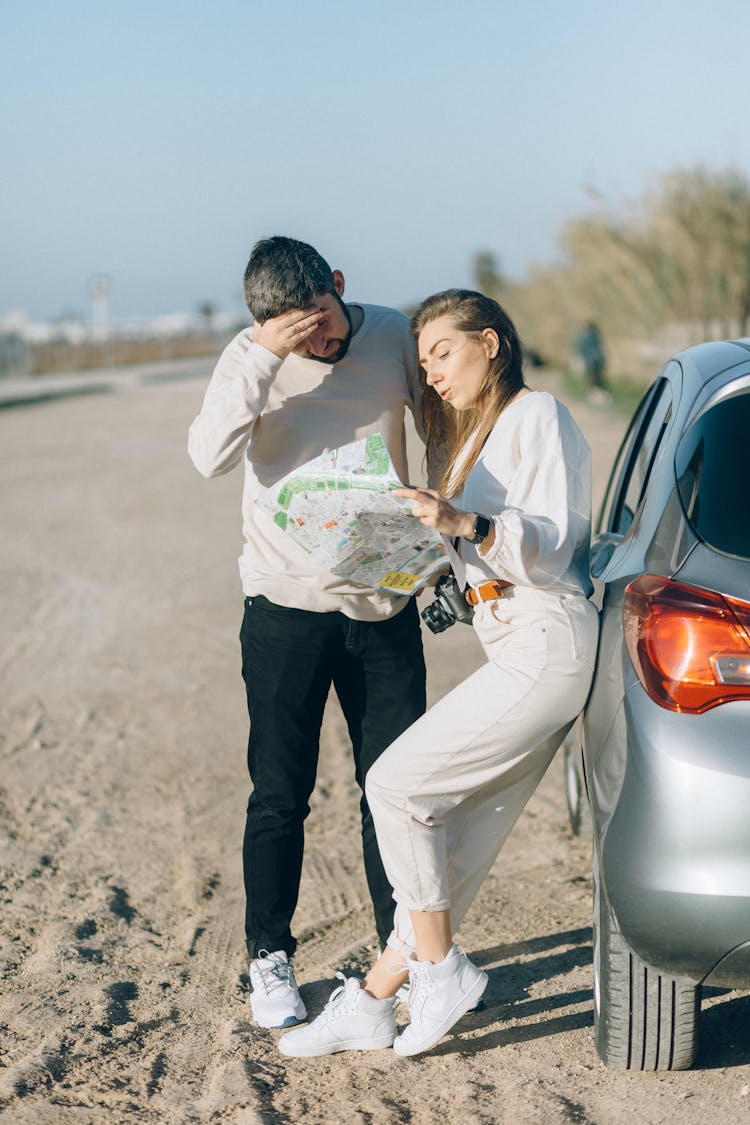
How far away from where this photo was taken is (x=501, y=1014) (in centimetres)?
360

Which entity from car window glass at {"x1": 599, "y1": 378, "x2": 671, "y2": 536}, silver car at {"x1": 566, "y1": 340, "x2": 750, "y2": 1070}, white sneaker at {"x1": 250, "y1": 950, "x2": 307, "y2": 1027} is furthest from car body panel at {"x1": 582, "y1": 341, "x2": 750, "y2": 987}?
white sneaker at {"x1": 250, "y1": 950, "x2": 307, "y2": 1027}

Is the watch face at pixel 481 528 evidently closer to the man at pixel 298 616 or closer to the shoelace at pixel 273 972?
the man at pixel 298 616

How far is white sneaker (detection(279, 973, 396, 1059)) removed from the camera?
335 centimetres

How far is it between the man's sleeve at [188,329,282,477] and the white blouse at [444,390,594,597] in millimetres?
563

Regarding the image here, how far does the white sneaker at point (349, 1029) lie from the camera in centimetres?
335

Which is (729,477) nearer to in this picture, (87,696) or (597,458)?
(87,696)

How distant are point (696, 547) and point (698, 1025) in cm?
114

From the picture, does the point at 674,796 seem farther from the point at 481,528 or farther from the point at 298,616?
the point at 298,616

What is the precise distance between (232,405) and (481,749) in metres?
1.05

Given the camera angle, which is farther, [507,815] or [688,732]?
[507,815]

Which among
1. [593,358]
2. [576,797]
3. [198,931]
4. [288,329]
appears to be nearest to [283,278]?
[288,329]

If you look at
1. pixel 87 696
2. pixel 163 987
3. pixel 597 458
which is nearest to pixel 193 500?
pixel 597 458

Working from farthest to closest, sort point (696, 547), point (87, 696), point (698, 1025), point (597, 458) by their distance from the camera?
point (597, 458) → point (87, 696) → point (698, 1025) → point (696, 547)

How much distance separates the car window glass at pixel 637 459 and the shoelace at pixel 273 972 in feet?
5.10
